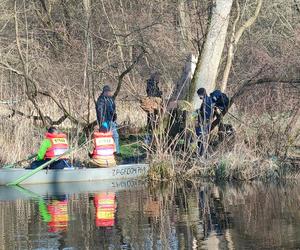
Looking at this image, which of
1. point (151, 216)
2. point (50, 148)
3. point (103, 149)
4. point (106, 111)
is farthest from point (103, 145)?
point (151, 216)

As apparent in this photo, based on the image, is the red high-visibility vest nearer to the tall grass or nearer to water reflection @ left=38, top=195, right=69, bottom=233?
the tall grass

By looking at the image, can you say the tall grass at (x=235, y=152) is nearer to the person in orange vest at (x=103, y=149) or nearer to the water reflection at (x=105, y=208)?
the person in orange vest at (x=103, y=149)

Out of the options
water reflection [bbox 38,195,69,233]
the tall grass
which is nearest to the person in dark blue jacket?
the tall grass

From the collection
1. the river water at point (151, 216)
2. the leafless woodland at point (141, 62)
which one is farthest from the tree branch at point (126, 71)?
the river water at point (151, 216)

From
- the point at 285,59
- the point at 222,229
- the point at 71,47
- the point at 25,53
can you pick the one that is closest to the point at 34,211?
the point at 222,229

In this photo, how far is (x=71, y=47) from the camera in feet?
87.4

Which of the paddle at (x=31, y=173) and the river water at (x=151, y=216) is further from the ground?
the paddle at (x=31, y=173)

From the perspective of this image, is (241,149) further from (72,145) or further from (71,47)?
(71,47)

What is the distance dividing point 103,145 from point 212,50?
450 centimetres

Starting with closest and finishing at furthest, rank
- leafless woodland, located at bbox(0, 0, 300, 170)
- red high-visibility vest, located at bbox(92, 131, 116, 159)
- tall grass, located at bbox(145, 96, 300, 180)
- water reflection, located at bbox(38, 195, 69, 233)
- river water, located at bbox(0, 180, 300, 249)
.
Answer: river water, located at bbox(0, 180, 300, 249), water reflection, located at bbox(38, 195, 69, 233), tall grass, located at bbox(145, 96, 300, 180), red high-visibility vest, located at bbox(92, 131, 116, 159), leafless woodland, located at bbox(0, 0, 300, 170)

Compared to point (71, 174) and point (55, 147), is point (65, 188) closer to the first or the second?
point (71, 174)

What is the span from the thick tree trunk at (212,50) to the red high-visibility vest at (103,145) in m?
3.34

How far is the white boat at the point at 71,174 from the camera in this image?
17844 mm

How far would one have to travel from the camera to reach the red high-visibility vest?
18.1m
